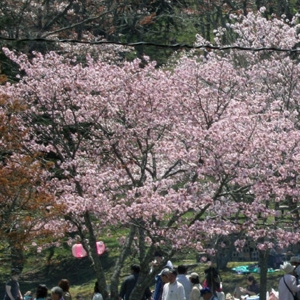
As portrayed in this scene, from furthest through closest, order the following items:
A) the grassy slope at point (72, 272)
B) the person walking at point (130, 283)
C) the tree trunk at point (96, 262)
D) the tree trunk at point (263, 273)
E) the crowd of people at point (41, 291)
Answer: the grassy slope at point (72, 272) → the tree trunk at point (263, 273) → the tree trunk at point (96, 262) → the person walking at point (130, 283) → the crowd of people at point (41, 291)

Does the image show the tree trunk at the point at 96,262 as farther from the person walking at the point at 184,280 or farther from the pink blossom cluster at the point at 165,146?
the person walking at the point at 184,280

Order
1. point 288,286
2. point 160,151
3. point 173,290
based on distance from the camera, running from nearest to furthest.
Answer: point 288,286 → point 173,290 → point 160,151

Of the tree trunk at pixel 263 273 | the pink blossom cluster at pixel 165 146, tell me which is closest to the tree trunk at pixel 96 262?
the pink blossom cluster at pixel 165 146

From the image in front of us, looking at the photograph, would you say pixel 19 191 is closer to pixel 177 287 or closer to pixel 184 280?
pixel 184 280

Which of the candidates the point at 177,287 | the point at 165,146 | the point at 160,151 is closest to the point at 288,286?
the point at 177,287

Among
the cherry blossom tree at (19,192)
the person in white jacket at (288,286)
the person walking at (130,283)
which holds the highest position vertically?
the cherry blossom tree at (19,192)

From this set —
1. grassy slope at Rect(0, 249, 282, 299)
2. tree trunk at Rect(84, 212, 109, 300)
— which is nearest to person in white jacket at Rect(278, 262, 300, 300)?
tree trunk at Rect(84, 212, 109, 300)

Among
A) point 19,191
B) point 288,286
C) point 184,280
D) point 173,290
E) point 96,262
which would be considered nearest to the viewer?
point 288,286

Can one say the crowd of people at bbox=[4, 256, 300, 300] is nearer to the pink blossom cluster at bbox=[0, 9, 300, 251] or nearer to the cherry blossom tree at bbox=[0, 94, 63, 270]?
the pink blossom cluster at bbox=[0, 9, 300, 251]

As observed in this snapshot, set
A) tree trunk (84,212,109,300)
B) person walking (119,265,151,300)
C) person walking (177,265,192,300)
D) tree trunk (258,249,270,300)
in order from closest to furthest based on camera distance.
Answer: person walking (177,265,192,300) → person walking (119,265,151,300) → tree trunk (84,212,109,300) → tree trunk (258,249,270,300)

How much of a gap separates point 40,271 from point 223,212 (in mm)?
12310

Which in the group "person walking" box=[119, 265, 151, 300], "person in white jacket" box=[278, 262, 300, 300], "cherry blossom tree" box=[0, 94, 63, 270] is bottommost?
"person in white jacket" box=[278, 262, 300, 300]

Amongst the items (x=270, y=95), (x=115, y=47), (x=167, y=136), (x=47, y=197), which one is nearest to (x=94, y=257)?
(x=47, y=197)

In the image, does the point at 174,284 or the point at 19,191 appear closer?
the point at 174,284
